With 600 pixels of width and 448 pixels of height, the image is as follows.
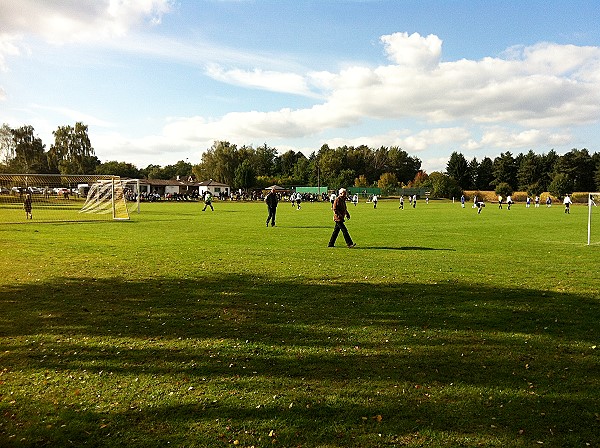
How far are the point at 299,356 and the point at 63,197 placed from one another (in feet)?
131

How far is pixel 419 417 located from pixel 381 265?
806cm

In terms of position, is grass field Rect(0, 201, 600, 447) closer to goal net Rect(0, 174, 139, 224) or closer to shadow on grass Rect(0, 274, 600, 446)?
shadow on grass Rect(0, 274, 600, 446)

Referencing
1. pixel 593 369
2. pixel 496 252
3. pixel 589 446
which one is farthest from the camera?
pixel 496 252

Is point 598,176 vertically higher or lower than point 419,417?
higher

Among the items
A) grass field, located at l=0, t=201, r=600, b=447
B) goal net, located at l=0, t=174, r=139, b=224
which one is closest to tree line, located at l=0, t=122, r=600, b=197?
goal net, located at l=0, t=174, r=139, b=224

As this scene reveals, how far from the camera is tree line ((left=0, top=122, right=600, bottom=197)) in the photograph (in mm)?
88375

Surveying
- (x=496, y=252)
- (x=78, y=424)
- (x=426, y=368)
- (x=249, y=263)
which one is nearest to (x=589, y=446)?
(x=426, y=368)

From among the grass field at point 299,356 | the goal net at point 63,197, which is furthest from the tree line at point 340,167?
the grass field at point 299,356

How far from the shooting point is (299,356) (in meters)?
5.73

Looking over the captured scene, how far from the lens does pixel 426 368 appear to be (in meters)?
5.41

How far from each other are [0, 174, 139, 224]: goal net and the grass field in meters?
22.9

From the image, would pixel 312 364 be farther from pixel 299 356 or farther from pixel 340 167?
pixel 340 167

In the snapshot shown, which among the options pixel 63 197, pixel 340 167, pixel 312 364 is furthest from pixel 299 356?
pixel 340 167

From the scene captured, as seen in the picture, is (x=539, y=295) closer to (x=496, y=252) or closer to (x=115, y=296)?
(x=496, y=252)
